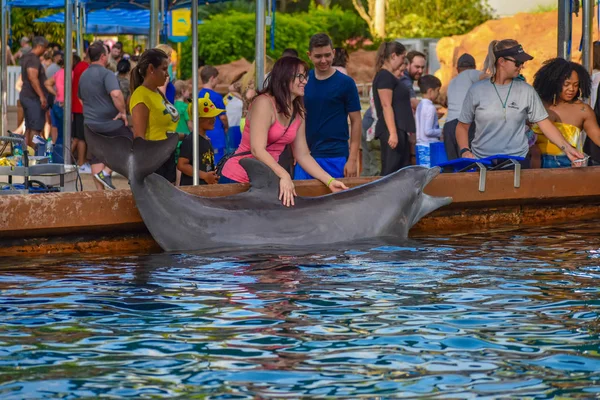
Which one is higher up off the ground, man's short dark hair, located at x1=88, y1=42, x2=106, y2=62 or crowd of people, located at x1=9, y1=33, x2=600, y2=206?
man's short dark hair, located at x1=88, y1=42, x2=106, y2=62

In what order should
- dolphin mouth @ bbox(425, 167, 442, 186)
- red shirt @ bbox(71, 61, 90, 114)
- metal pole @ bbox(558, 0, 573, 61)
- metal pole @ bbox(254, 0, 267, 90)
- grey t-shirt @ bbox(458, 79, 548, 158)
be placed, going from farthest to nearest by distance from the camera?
red shirt @ bbox(71, 61, 90, 114) < metal pole @ bbox(558, 0, 573, 61) < metal pole @ bbox(254, 0, 267, 90) < grey t-shirt @ bbox(458, 79, 548, 158) < dolphin mouth @ bbox(425, 167, 442, 186)

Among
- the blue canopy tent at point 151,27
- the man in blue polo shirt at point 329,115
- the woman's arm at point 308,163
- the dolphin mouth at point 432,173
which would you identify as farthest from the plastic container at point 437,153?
the woman's arm at point 308,163

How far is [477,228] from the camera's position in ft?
35.2

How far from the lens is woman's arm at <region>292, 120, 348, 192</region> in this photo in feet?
30.5

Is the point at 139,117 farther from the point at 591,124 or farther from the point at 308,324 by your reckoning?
the point at 591,124

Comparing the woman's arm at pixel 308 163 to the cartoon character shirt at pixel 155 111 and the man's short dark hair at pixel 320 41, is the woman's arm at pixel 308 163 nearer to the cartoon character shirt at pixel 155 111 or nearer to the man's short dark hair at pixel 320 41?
the man's short dark hair at pixel 320 41

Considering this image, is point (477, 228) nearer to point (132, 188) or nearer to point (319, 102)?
point (319, 102)

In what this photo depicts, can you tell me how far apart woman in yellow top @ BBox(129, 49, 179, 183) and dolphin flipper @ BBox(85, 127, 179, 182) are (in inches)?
44.8

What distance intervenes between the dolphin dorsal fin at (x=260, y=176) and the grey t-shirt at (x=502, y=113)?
2.43 m

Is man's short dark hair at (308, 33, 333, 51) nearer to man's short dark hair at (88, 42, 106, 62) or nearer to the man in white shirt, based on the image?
the man in white shirt

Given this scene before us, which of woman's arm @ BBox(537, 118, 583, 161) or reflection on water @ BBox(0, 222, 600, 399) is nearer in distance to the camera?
reflection on water @ BBox(0, 222, 600, 399)

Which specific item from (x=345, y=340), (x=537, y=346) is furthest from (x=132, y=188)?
(x=537, y=346)

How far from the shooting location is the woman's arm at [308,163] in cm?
930

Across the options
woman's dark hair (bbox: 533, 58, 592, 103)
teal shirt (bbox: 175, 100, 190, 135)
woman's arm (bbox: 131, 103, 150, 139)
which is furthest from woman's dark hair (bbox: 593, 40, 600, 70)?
woman's arm (bbox: 131, 103, 150, 139)
